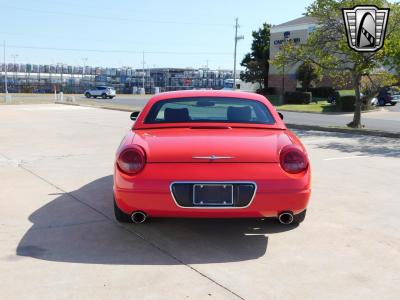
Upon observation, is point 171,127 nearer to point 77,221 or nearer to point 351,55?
point 77,221

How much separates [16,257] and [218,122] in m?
2.42

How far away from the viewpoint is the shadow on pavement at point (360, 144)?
35.1 feet

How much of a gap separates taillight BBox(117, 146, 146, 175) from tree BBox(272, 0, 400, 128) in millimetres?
13246

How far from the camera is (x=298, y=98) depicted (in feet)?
132

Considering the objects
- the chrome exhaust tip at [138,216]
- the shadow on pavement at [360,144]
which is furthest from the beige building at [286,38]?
the chrome exhaust tip at [138,216]

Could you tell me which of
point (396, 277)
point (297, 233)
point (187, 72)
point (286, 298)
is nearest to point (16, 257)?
point (286, 298)

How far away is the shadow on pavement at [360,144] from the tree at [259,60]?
4084cm

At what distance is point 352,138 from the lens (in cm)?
1377

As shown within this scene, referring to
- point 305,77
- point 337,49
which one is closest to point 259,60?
point 305,77

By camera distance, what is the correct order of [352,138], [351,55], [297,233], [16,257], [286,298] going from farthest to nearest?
[351,55] < [352,138] < [297,233] < [16,257] < [286,298]

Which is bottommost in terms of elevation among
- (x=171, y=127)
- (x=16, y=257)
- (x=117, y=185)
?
(x=16, y=257)

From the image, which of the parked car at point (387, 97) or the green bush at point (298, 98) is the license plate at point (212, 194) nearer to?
the parked car at point (387, 97)

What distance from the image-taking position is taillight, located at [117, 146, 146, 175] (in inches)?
159

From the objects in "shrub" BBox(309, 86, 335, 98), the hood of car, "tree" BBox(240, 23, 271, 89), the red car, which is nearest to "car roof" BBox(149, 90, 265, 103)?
the hood of car
